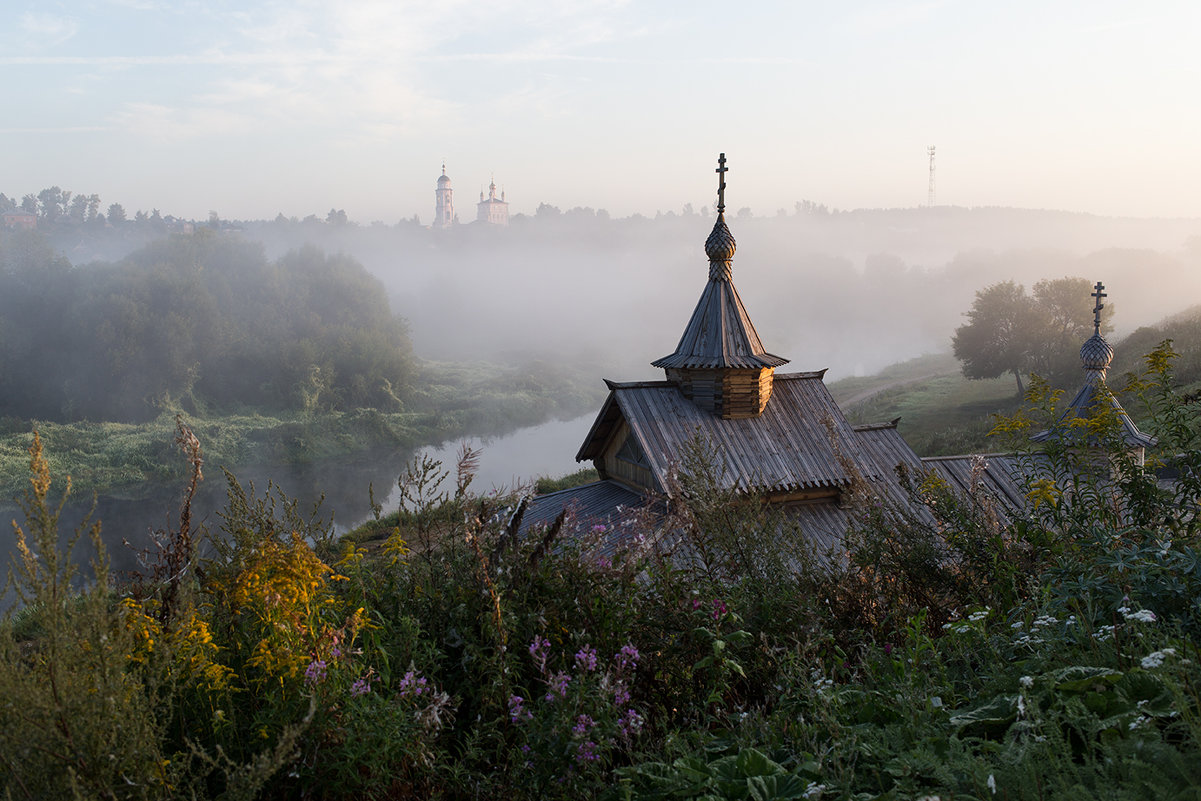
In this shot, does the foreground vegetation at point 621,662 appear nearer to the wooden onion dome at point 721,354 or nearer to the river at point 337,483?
the wooden onion dome at point 721,354

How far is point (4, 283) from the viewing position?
5175 centimetres

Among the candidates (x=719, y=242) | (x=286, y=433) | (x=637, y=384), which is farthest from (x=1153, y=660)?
(x=286, y=433)

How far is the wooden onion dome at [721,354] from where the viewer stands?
541 inches

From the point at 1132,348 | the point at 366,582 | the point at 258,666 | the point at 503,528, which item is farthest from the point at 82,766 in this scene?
the point at 1132,348

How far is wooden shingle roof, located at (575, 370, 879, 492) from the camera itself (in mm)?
12664

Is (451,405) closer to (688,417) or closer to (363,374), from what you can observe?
(363,374)

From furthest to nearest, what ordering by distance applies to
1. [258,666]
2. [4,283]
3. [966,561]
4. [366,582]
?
[4,283] < [966,561] < [366,582] < [258,666]

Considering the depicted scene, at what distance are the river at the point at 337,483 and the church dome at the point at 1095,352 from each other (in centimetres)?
1951

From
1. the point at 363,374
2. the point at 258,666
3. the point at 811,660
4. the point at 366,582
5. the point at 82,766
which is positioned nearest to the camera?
the point at 82,766

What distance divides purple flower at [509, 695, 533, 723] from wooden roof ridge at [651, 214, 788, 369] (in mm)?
11284

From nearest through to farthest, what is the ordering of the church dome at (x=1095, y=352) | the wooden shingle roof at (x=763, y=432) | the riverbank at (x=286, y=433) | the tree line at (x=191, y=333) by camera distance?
1. the wooden shingle roof at (x=763, y=432)
2. the church dome at (x=1095, y=352)
3. the riverbank at (x=286, y=433)
4. the tree line at (x=191, y=333)

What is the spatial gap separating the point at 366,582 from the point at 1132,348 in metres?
47.0

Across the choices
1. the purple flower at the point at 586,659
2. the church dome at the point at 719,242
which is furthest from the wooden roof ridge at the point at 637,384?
the purple flower at the point at 586,659

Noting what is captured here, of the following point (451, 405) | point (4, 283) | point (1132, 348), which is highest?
point (4, 283)
